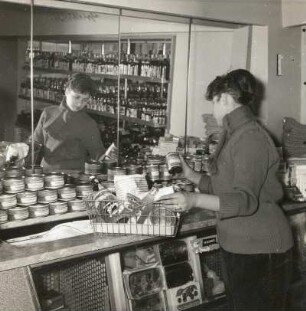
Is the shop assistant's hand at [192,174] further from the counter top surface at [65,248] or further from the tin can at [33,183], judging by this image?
the tin can at [33,183]

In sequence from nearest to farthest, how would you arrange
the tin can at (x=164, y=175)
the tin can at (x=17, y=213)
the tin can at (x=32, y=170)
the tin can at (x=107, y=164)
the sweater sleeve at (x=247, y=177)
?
the sweater sleeve at (x=247, y=177), the tin can at (x=17, y=213), the tin can at (x=32, y=170), the tin can at (x=164, y=175), the tin can at (x=107, y=164)

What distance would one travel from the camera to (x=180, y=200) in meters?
2.16

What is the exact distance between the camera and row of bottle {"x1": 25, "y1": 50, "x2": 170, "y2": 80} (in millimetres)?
4820

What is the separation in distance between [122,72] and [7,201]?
8.47ft

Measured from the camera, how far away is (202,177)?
8.95ft

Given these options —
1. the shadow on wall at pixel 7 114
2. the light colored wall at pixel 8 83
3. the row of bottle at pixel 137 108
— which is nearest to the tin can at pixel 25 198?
the row of bottle at pixel 137 108

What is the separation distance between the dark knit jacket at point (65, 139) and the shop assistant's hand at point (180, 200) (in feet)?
5.72

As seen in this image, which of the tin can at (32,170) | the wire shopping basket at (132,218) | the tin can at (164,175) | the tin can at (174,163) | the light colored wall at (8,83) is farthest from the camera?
the light colored wall at (8,83)

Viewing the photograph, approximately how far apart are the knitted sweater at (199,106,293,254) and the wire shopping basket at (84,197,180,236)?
276 mm

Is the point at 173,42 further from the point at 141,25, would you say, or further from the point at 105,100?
the point at 105,100

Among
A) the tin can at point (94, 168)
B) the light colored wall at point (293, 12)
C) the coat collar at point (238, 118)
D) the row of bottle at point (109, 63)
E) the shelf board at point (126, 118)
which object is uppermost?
the light colored wall at point (293, 12)

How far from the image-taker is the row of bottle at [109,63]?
482 centimetres

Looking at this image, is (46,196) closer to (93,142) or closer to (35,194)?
(35,194)

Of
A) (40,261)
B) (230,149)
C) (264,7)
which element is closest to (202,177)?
(230,149)
